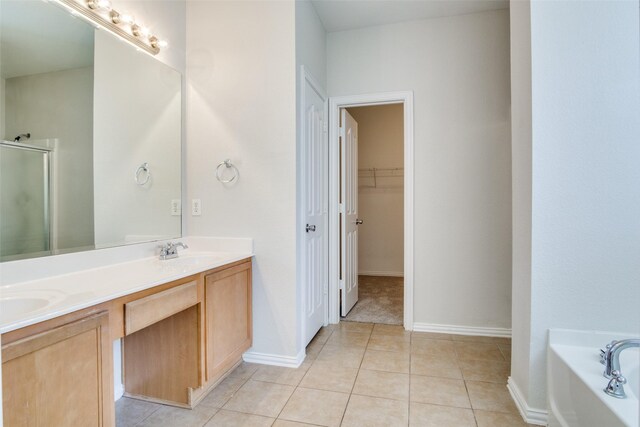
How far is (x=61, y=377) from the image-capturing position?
38.5 inches

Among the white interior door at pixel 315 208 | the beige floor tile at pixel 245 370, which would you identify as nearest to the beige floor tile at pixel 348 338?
the white interior door at pixel 315 208

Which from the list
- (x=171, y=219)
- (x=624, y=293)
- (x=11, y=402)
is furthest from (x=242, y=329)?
(x=624, y=293)

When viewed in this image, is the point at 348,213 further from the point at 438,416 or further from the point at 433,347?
the point at 438,416

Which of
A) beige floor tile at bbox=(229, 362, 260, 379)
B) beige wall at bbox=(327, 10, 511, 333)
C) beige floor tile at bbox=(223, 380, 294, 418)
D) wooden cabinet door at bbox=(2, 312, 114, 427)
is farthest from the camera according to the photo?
beige wall at bbox=(327, 10, 511, 333)

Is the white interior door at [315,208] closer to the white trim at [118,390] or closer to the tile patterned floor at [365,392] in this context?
the tile patterned floor at [365,392]

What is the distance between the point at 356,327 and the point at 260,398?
121cm

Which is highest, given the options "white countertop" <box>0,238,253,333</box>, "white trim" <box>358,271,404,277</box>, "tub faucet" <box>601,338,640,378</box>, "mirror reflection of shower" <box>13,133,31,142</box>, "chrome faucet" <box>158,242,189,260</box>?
"mirror reflection of shower" <box>13,133,31,142</box>

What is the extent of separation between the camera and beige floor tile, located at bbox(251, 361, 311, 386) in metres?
1.92

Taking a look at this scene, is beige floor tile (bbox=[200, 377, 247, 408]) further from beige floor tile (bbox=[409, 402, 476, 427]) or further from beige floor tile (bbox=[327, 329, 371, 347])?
beige floor tile (bbox=[409, 402, 476, 427])

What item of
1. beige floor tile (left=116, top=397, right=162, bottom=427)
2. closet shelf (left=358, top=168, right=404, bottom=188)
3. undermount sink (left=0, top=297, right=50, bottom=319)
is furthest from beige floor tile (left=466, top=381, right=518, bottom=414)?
closet shelf (left=358, top=168, right=404, bottom=188)

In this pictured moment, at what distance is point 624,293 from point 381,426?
3.98 feet

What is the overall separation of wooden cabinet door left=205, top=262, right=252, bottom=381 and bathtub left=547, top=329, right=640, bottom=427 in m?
1.63

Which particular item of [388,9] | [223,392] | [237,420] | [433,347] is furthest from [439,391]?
[388,9]

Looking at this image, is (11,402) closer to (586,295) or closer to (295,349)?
(295,349)
